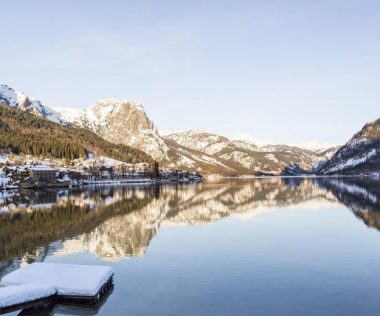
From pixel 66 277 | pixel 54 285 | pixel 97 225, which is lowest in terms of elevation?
pixel 97 225

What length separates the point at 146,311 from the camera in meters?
30.3

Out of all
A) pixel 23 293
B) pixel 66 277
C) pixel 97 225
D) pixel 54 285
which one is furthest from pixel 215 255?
pixel 97 225

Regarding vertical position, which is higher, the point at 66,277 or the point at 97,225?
the point at 66,277

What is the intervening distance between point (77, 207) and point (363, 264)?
73.4 m

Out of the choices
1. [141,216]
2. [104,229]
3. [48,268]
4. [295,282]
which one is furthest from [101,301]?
[141,216]

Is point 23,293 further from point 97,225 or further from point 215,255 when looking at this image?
point 97,225

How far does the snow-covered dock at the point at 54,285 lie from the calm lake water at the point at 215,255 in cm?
129

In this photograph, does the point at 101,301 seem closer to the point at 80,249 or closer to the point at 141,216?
the point at 80,249

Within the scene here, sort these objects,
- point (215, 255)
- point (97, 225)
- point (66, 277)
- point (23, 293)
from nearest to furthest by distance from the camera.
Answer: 1. point (23, 293)
2. point (66, 277)
3. point (215, 255)
4. point (97, 225)

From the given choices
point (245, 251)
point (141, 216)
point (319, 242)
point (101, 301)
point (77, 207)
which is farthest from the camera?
point (77, 207)

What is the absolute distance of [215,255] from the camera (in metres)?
51.0

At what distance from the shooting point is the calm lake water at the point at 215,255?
32.3 m

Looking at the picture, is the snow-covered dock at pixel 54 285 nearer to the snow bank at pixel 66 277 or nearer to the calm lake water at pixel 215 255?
the snow bank at pixel 66 277

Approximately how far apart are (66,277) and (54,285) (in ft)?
6.56
